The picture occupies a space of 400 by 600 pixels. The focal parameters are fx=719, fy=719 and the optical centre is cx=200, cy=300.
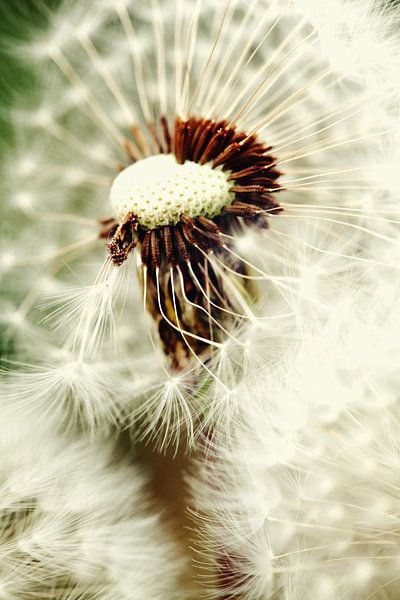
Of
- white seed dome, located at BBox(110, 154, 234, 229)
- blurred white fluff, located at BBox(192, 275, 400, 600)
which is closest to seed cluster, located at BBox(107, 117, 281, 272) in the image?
white seed dome, located at BBox(110, 154, 234, 229)

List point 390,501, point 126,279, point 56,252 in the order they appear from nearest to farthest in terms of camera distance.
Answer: point 390,501, point 126,279, point 56,252

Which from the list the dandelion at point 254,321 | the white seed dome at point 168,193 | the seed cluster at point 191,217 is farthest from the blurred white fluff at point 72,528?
the white seed dome at point 168,193

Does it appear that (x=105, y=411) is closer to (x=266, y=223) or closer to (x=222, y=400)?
(x=222, y=400)

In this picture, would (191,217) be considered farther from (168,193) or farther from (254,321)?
(254,321)

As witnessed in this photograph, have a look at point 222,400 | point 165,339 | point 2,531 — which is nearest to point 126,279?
point 165,339

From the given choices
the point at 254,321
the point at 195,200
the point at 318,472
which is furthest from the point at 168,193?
the point at 318,472

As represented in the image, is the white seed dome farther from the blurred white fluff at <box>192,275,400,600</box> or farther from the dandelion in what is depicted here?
the blurred white fluff at <box>192,275,400,600</box>

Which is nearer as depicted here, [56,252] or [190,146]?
[190,146]

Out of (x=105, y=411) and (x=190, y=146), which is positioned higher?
(x=190, y=146)
